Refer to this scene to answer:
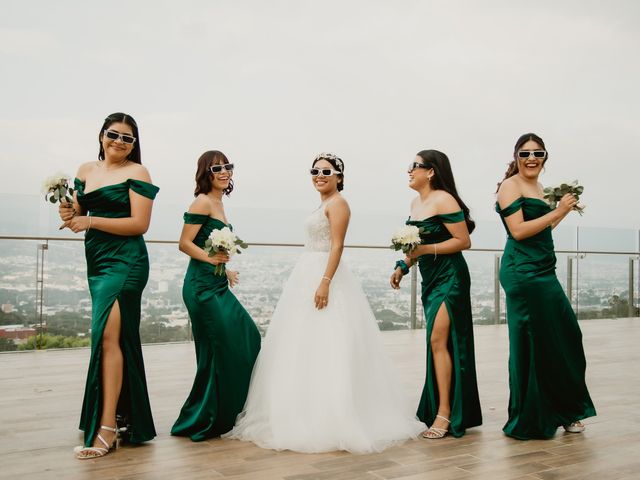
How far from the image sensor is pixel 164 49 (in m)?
14.6

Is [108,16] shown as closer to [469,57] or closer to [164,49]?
[164,49]

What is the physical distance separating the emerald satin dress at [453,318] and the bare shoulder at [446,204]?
0.09 ft

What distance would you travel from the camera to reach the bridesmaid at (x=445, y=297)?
3982 millimetres

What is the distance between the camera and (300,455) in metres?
3.46

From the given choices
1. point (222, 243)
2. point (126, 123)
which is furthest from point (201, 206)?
point (126, 123)

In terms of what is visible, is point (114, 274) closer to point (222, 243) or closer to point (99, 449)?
point (222, 243)

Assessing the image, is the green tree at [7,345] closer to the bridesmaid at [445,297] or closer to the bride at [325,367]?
the bride at [325,367]

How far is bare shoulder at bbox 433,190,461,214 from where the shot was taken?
4.03 metres

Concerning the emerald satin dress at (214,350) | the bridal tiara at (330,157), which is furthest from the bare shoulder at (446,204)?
the emerald satin dress at (214,350)

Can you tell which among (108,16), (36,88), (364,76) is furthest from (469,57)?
(36,88)

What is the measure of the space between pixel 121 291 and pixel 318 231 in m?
1.19

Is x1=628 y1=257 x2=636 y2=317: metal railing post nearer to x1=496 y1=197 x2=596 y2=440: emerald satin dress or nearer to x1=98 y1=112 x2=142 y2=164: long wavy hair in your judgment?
x1=496 y1=197 x2=596 y2=440: emerald satin dress

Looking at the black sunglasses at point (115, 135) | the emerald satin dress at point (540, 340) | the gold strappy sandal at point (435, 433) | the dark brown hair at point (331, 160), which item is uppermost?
the black sunglasses at point (115, 135)

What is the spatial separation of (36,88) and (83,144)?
1.46m
